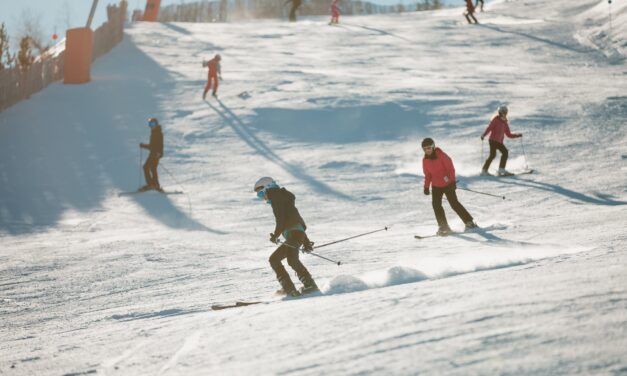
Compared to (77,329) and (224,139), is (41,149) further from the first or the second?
(77,329)

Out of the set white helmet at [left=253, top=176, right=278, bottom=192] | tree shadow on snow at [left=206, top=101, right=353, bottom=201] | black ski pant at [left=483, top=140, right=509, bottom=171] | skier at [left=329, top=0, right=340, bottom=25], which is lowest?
tree shadow on snow at [left=206, top=101, right=353, bottom=201]

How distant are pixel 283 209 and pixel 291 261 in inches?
19.8

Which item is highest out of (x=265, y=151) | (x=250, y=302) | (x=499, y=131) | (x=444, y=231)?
(x=499, y=131)

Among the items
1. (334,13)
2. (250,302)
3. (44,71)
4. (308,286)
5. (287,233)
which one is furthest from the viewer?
(334,13)

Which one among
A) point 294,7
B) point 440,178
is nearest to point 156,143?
point 440,178

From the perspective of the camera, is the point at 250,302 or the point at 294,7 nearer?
the point at 250,302

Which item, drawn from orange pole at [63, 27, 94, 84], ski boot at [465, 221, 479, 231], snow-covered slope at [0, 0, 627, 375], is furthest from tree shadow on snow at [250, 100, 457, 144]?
ski boot at [465, 221, 479, 231]

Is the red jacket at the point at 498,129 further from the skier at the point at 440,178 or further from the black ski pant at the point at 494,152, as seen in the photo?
the skier at the point at 440,178

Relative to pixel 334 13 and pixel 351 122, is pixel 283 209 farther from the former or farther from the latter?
pixel 334 13

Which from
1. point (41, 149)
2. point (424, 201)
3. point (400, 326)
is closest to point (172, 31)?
point (41, 149)

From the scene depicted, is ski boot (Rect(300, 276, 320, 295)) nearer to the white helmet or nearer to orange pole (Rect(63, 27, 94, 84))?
the white helmet

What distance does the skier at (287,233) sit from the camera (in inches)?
284

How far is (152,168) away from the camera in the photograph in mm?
15266

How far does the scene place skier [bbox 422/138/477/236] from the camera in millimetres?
9820
